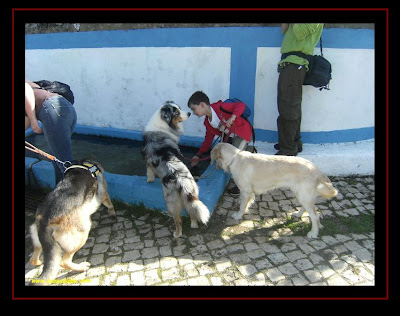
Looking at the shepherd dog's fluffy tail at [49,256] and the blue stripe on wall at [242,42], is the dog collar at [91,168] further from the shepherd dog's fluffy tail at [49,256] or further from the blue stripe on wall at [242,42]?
the blue stripe on wall at [242,42]

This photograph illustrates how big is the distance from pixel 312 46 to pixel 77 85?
512 cm

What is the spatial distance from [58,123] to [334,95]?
4.57 m

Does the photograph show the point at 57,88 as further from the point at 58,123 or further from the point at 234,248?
the point at 234,248

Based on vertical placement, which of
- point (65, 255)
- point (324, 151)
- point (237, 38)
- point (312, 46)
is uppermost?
point (237, 38)

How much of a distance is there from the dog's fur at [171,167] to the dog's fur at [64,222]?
2.93ft

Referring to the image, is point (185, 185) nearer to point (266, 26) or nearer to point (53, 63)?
point (266, 26)

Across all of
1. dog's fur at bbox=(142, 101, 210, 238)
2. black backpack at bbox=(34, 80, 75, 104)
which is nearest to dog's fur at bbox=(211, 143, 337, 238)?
dog's fur at bbox=(142, 101, 210, 238)

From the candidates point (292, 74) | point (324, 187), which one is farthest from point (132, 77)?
point (324, 187)

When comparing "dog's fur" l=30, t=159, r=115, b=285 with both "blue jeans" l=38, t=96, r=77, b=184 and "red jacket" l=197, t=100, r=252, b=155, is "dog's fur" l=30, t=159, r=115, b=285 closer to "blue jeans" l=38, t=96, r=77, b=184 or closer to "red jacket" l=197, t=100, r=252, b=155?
"blue jeans" l=38, t=96, r=77, b=184

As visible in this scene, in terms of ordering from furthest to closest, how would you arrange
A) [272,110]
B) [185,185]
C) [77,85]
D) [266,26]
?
[77,85] < [272,110] < [266,26] < [185,185]

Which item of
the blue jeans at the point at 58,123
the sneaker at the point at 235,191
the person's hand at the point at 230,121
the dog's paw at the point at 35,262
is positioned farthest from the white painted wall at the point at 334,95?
the dog's paw at the point at 35,262

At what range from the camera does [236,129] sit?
475 cm

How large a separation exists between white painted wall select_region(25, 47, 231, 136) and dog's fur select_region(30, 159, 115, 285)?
3.11 m
